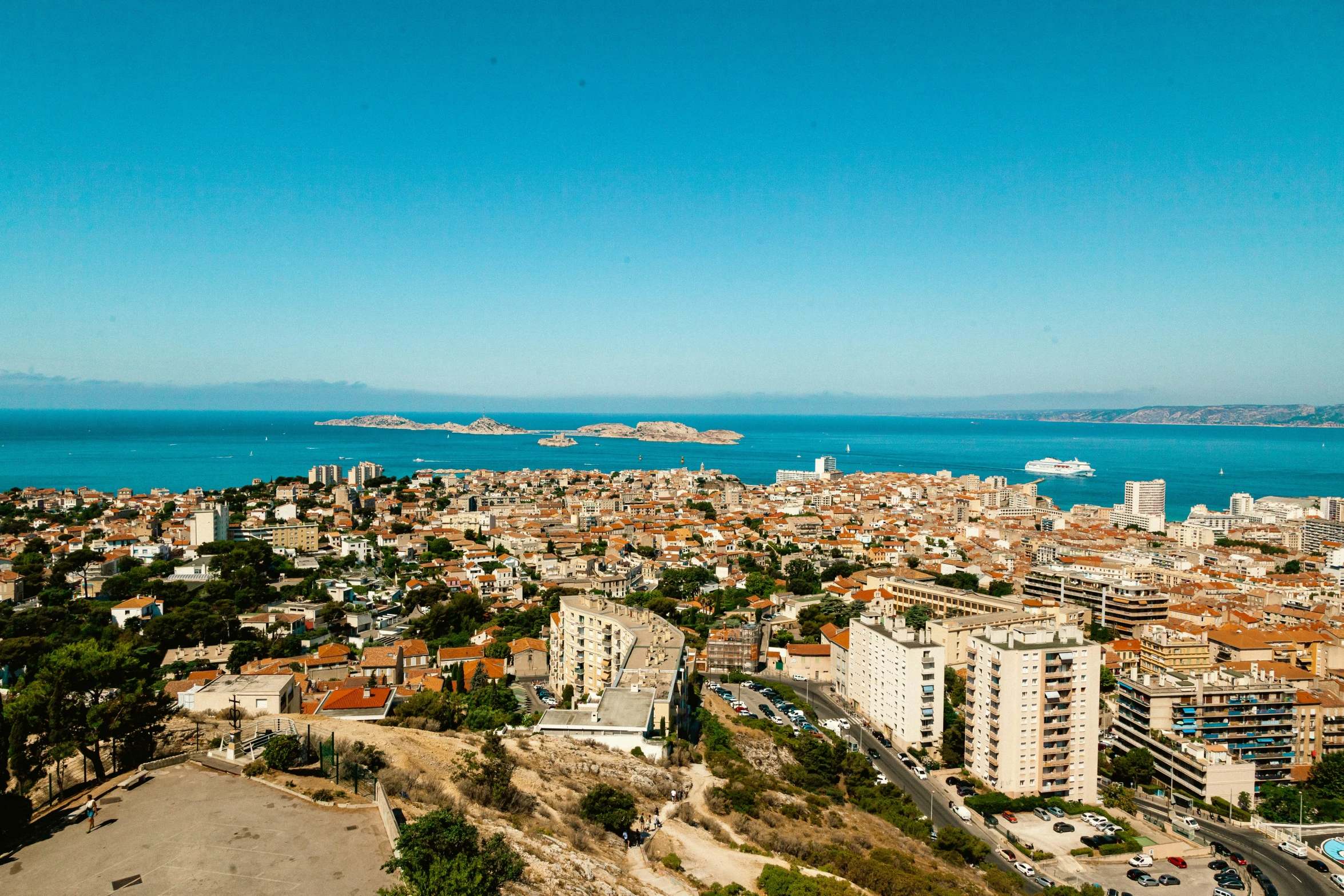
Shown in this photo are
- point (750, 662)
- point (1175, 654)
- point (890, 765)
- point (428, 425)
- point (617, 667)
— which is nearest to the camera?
point (890, 765)

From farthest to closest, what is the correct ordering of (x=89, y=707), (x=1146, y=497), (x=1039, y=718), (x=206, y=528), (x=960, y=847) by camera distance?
(x=1146, y=497)
(x=206, y=528)
(x=1039, y=718)
(x=960, y=847)
(x=89, y=707)

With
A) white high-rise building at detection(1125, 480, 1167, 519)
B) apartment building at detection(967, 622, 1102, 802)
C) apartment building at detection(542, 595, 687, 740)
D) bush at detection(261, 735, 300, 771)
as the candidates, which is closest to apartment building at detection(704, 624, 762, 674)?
apartment building at detection(542, 595, 687, 740)

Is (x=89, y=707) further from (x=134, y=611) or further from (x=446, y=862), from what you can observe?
(x=134, y=611)

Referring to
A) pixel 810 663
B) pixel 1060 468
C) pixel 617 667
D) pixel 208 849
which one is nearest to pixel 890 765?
pixel 810 663

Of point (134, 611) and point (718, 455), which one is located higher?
point (134, 611)

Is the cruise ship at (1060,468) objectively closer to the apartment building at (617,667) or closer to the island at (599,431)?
the island at (599,431)

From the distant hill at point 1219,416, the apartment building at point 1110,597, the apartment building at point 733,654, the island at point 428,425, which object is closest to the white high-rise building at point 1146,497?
the apartment building at point 1110,597

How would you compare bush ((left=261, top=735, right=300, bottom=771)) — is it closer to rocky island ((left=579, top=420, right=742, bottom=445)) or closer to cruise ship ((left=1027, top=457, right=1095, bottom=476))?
cruise ship ((left=1027, top=457, right=1095, bottom=476))
